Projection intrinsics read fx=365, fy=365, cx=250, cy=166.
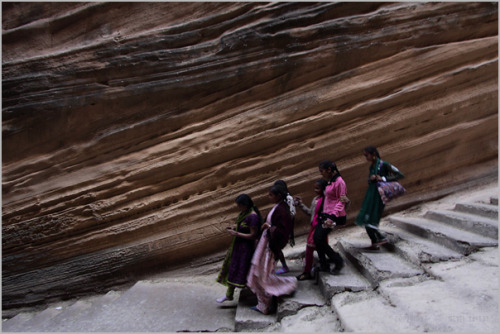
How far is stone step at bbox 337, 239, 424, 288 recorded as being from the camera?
3348 mm

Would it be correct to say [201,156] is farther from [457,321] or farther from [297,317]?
[457,321]

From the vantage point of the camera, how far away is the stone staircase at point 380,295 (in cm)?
268

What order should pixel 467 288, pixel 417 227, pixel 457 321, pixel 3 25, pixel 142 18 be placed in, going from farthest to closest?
pixel 3 25 < pixel 142 18 < pixel 417 227 < pixel 467 288 < pixel 457 321

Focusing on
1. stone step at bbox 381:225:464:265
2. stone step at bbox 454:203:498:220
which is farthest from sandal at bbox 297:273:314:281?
stone step at bbox 454:203:498:220

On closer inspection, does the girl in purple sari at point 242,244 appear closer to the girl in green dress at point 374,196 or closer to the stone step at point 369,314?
the stone step at point 369,314

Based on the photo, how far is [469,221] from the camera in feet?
13.2

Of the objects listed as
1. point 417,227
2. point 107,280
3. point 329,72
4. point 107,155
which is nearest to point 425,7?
point 329,72

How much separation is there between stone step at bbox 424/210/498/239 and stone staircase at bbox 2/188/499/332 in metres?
0.01

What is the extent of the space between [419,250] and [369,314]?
115 cm

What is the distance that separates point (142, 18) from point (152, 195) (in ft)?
9.85

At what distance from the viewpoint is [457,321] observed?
245cm

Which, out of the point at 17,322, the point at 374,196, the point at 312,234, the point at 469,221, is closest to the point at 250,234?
the point at 312,234

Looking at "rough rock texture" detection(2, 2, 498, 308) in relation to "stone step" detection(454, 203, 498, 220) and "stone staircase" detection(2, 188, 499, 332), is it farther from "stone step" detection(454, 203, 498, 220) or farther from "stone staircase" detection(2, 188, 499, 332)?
"stone step" detection(454, 203, 498, 220)

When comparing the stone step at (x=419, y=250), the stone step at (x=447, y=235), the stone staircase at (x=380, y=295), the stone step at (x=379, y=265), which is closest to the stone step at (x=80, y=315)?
the stone staircase at (x=380, y=295)
